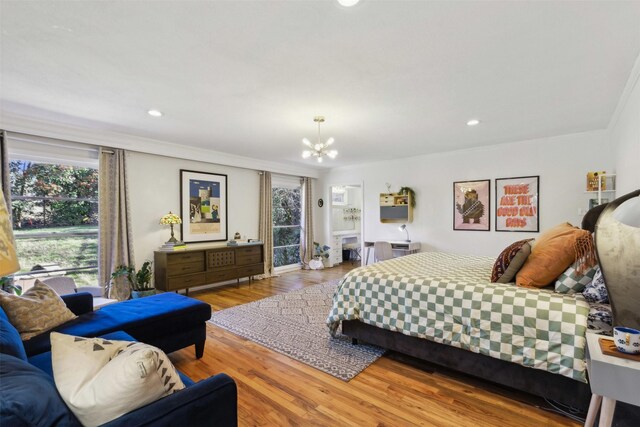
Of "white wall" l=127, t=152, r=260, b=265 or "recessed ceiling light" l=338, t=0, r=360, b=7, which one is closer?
"recessed ceiling light" l=338, t=0, r=360, b=7

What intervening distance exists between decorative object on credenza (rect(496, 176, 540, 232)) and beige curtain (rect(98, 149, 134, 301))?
5.83m

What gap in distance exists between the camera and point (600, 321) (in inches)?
70.2

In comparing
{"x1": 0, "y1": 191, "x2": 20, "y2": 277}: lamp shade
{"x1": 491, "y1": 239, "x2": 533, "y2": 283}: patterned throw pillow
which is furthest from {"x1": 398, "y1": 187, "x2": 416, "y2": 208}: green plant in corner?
{"x1": 0, "y1": 191, "x2": 20, "y2": 277}: lamp shade

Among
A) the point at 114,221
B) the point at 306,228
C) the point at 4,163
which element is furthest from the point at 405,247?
the point at 4,163

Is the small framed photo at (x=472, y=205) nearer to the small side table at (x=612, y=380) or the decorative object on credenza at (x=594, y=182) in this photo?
the decorative object on credenza at (x=594, y=182)

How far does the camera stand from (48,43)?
1.96 metres

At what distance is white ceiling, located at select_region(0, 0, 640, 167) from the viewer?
5.60 feet

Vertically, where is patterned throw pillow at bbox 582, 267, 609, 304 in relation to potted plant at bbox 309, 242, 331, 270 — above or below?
above

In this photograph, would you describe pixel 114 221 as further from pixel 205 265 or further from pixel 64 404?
pixel 64 404

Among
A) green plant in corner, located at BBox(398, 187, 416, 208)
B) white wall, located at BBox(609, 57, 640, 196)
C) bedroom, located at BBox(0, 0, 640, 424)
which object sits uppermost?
bedroom, located at BBox(0, 0, 640, 424)

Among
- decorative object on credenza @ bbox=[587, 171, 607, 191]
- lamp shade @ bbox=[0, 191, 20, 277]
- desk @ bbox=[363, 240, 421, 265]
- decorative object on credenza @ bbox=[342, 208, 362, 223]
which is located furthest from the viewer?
decorative object on credenza @ bbox=[342, 208, 362, 223]

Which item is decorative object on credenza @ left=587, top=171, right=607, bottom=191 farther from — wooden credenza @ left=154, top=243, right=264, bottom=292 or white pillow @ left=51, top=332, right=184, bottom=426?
wooden credenza @ left=154, top=243, right=264, bottom=292

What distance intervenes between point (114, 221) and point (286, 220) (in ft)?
11.9

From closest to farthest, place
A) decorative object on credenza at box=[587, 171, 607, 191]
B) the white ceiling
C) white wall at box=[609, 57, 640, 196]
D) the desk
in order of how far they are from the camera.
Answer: the white ceiling → white wall at box=[609, 57, 640, 196] → decorative object on credenza at box=[587, 171, 607, 191] → the desk
